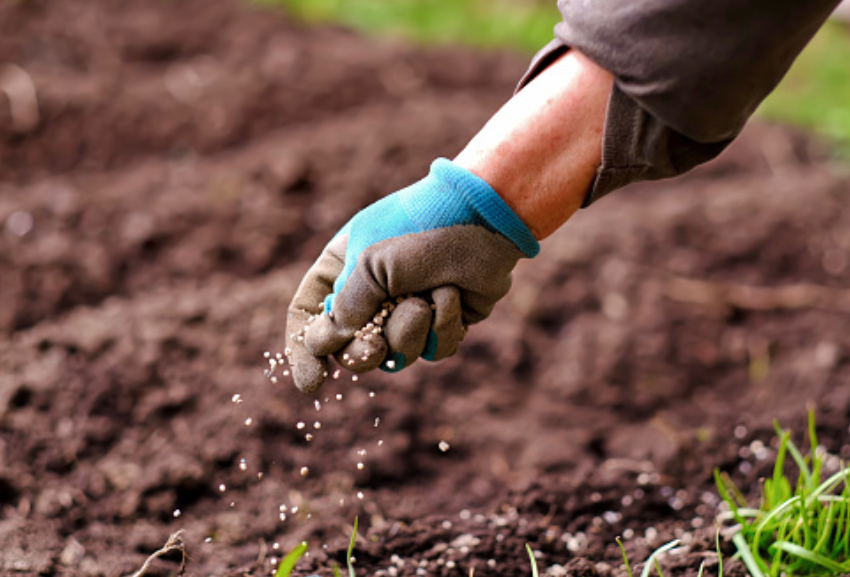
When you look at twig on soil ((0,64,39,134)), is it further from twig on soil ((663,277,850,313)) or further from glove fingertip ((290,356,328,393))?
glove fingertip ((290,356,328,393))

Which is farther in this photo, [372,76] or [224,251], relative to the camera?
[372,76]

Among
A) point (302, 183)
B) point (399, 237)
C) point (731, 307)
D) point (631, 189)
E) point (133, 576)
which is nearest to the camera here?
point (399, 237)

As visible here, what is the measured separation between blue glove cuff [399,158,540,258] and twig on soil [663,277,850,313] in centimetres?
178

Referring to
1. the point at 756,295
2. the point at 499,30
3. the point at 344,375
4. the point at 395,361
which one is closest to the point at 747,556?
the point at 395,361

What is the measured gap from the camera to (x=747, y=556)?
1709 millimetres

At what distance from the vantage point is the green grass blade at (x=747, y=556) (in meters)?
1.68

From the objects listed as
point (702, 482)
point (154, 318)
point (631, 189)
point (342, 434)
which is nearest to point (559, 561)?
point (702, 482)

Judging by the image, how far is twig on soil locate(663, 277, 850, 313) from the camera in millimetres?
3176

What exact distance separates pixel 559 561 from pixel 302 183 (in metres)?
2.13

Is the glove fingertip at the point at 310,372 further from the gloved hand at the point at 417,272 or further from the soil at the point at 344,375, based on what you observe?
the soil at the point at 344,375

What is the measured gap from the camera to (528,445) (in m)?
2.55

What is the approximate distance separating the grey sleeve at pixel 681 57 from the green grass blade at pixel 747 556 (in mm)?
752

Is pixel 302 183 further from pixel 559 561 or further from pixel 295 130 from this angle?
pixel 559 561

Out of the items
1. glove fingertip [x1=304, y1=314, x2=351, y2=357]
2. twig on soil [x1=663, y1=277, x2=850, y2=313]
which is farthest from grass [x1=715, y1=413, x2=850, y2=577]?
twig on soil [x1=663, y1=277, x2=850, y2=313]
